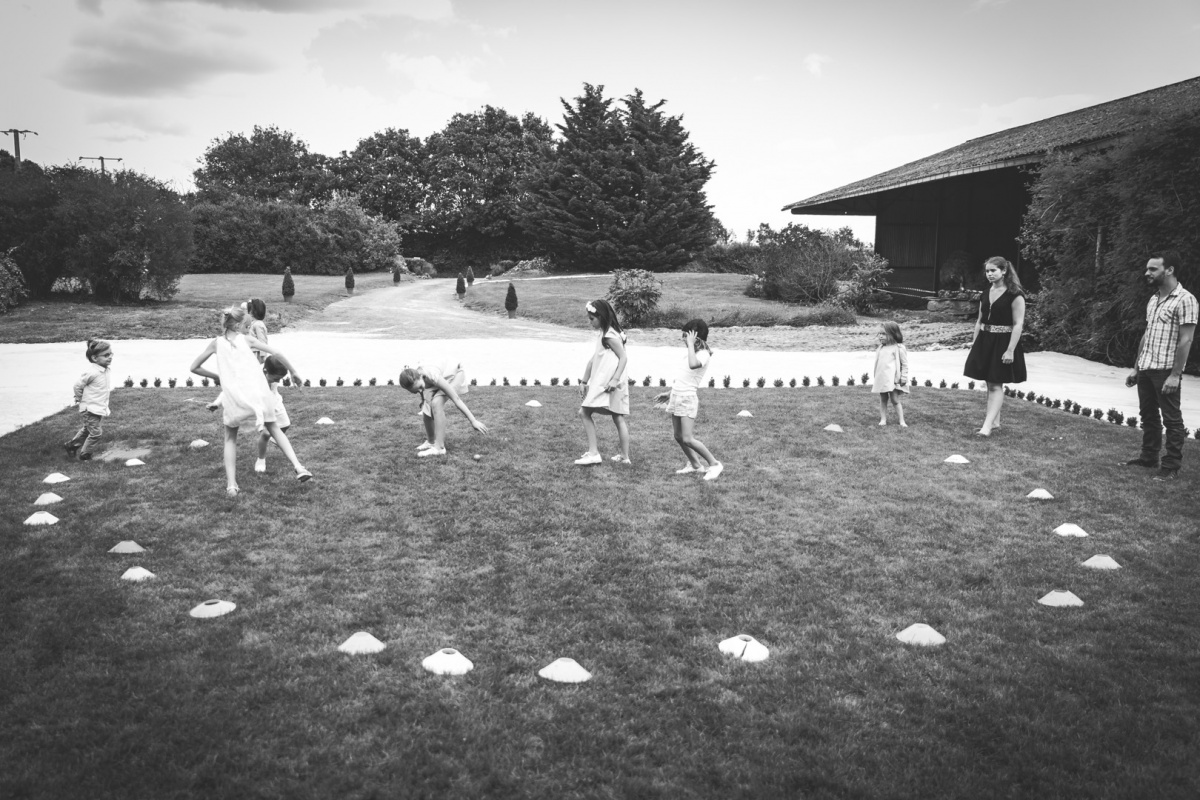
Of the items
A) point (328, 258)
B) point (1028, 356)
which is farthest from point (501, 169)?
point (1028, 356)

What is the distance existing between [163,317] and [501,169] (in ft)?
119

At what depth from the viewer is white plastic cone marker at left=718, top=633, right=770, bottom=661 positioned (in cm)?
372

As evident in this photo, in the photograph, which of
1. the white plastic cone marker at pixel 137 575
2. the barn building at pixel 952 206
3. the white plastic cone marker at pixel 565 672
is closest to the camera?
the white plastic cone marker at pixel 565 672

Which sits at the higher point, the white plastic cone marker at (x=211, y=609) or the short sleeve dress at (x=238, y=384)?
the short sleeve dress at (x=238, y=384)

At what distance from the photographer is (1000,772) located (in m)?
2.90

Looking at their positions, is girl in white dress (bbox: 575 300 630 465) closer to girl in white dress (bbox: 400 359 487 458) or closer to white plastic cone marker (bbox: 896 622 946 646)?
girl in white dress (bbox: 400 359 487 458)

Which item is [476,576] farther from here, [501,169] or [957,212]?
[501,169]

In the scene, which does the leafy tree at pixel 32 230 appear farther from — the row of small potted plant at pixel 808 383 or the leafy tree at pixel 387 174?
the leafy tree at pixel 387 174

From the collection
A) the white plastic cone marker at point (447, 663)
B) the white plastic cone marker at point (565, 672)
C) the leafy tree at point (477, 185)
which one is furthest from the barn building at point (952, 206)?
the leafy tree at point (477, 185)

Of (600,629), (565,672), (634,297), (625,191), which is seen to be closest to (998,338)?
(600,629)

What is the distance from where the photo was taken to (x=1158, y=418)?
23.1ft

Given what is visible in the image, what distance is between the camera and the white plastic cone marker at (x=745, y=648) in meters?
3.72

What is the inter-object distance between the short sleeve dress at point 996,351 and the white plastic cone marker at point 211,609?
6979mm

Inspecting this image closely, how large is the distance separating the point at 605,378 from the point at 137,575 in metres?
3.74
